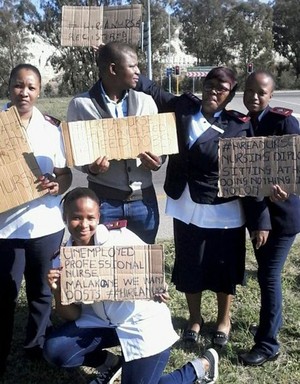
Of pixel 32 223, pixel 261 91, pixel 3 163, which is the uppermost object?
pixel 261 91

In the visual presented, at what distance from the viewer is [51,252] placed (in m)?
3.13

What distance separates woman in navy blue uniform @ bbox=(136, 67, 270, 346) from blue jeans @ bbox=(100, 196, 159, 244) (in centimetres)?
19

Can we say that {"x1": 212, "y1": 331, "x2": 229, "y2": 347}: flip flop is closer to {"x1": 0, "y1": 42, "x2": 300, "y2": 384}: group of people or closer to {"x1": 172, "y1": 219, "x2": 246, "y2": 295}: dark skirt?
{"x1": 0, "y1": 42, "x2": 300, "y2": 384}: group of people

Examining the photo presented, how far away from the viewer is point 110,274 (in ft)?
9.04

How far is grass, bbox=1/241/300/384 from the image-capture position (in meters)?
3.25

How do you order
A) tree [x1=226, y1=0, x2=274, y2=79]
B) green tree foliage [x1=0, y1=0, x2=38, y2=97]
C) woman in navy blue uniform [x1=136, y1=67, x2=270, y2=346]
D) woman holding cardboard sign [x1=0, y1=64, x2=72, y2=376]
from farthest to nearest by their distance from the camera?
tree [x1=226, y1=0, x2=274, y2=79] < green tree foliage [x1=0, y1=0, x2=38, y2=97] < woman in navy blue uniform [x1=136, y1=67, x2=270, y2=346] < woman holding cardboard sign [x1=0, y1=64, x2=72, y2=376]

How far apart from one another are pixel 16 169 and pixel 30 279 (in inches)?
27.5

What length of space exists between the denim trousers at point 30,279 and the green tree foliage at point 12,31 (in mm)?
42517

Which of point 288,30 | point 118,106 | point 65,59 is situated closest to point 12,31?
point 65,59

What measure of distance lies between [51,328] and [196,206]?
1.17m

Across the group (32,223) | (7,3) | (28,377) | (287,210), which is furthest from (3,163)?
(7,3)

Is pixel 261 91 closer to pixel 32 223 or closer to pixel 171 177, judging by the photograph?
pixel 171 177

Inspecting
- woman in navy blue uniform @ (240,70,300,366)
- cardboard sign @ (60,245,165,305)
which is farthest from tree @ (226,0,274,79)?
cardboard sign @ (60,245,165,305)

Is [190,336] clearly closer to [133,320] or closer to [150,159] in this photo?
[133,320]
